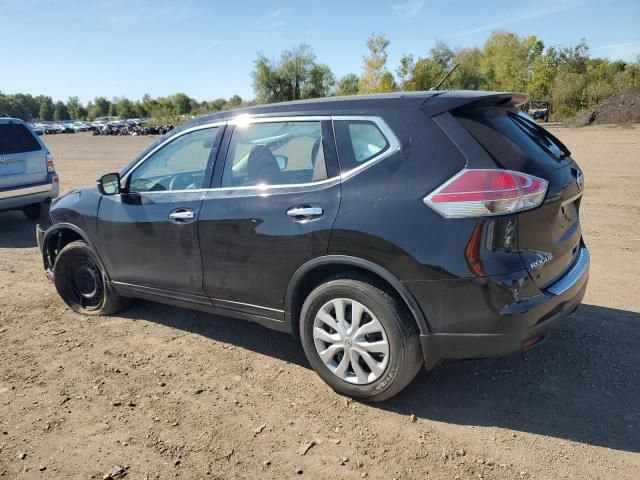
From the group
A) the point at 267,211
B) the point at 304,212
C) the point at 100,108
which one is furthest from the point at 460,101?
the point at 100,108

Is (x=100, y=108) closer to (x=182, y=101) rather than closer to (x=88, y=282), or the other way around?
(x=182, y=101)

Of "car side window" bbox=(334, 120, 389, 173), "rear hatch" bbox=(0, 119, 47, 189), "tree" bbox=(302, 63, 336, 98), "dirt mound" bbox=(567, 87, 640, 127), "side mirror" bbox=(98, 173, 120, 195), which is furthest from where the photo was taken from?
"tree" bbox=(302, 63, 336, 98)

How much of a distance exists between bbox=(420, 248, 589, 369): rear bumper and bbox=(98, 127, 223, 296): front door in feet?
6.06

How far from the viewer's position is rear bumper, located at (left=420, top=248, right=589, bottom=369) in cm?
269

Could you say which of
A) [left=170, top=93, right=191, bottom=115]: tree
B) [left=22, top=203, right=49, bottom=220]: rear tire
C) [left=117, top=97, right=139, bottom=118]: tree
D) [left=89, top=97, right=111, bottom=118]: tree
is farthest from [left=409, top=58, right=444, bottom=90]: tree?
[left=89, top=97, right=111, bottom=118]: tree

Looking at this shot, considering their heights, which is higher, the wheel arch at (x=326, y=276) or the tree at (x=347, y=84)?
the tree at (x=347, y=84)

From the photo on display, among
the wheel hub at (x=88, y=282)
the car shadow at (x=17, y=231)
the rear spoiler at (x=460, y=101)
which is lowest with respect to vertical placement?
the car shadow at (x=17, y=231)

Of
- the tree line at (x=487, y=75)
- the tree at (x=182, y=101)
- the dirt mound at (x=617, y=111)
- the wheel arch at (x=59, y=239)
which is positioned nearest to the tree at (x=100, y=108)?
the tree at (x=182, y=101)

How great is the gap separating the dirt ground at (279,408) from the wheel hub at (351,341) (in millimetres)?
247

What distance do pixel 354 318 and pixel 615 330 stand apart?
235 centimetres

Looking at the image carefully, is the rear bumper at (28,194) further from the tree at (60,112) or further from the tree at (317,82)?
the tree at (60,112)

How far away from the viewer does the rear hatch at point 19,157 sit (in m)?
8.27

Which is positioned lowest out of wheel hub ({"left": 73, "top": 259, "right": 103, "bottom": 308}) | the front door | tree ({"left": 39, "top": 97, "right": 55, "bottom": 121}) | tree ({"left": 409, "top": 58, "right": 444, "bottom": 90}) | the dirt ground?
the dirt ground

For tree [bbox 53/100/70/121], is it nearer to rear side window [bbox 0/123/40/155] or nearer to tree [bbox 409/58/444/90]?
tree [bbox 409/58/444/90]
